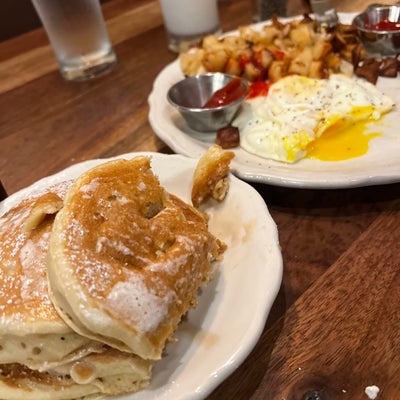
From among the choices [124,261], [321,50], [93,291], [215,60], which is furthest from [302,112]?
[93,291]

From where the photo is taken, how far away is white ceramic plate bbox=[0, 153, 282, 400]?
104cm

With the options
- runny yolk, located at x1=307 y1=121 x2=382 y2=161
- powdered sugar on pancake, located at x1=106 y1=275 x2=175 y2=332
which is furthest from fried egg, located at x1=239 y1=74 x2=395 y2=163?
powdered sugar on pancake, located at x1=106 y1=275 x2=175 y2=332

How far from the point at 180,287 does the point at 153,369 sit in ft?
0.69

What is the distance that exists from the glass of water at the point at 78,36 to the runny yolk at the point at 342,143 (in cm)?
167

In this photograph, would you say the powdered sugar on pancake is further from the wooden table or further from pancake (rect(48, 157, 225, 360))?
the wooden table

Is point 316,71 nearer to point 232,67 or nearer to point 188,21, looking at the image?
point 232,67

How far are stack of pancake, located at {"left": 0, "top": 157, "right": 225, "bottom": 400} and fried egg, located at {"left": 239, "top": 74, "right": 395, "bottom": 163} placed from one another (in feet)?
2.45

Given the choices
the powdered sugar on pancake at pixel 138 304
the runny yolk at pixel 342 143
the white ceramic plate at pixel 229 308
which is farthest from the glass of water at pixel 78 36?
the powdered sugar on pancake at pixel 138 304

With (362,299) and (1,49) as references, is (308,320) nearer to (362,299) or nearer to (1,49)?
(362,299)

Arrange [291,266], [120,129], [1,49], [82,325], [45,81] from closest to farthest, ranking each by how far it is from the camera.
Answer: [82,325] < [291,266] < [120,129] < [45,81] < [1,49]

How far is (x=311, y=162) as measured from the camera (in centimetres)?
178

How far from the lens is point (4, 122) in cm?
262

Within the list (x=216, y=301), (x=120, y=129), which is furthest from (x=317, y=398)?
→ (x=120, y=129)

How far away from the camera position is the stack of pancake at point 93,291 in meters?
0.99
